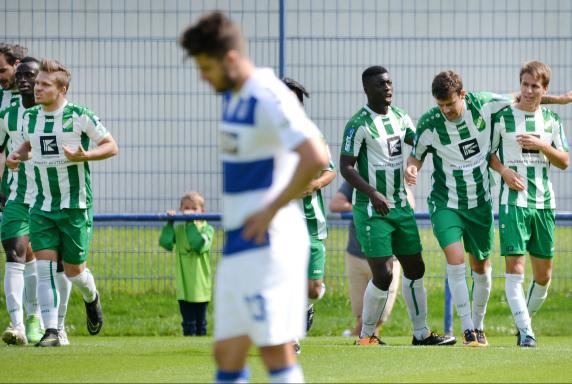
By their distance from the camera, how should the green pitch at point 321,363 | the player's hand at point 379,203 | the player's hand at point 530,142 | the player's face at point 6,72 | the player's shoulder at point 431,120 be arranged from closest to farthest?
the green pitch at point 321,363 → the player's hand at point 379,203 → the player's hand at point 530,142 → the player's shoulder at point 431,120 → the player's face at point 6,72

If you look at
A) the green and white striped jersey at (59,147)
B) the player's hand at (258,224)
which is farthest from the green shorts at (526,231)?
the player's hand at (258,224)

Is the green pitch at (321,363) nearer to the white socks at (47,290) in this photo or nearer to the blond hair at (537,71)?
the white socks at (47,290)

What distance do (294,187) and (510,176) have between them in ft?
17.4

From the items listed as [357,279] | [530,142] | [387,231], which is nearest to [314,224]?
[387,231]

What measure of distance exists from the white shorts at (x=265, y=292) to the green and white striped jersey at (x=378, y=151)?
5177mm

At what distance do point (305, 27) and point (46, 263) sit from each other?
4852 mm

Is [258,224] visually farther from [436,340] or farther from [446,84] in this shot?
[436,340]

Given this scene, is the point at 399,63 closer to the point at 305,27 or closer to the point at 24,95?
the point at 305,27

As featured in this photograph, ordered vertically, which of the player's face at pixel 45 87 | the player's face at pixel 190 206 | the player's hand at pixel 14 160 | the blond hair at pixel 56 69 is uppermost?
the blond hair at pixel 56 69

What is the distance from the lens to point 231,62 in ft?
18.6

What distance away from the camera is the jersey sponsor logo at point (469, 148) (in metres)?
10.8

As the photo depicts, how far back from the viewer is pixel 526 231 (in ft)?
34.7

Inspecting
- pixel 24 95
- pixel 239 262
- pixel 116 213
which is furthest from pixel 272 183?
pixel 116 213

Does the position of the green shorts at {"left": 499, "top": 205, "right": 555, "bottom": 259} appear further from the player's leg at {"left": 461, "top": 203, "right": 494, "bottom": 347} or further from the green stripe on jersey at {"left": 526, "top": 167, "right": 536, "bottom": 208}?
the player's leg at {"left": 461, "top": 203, "right": 494, "bottom": 347}
